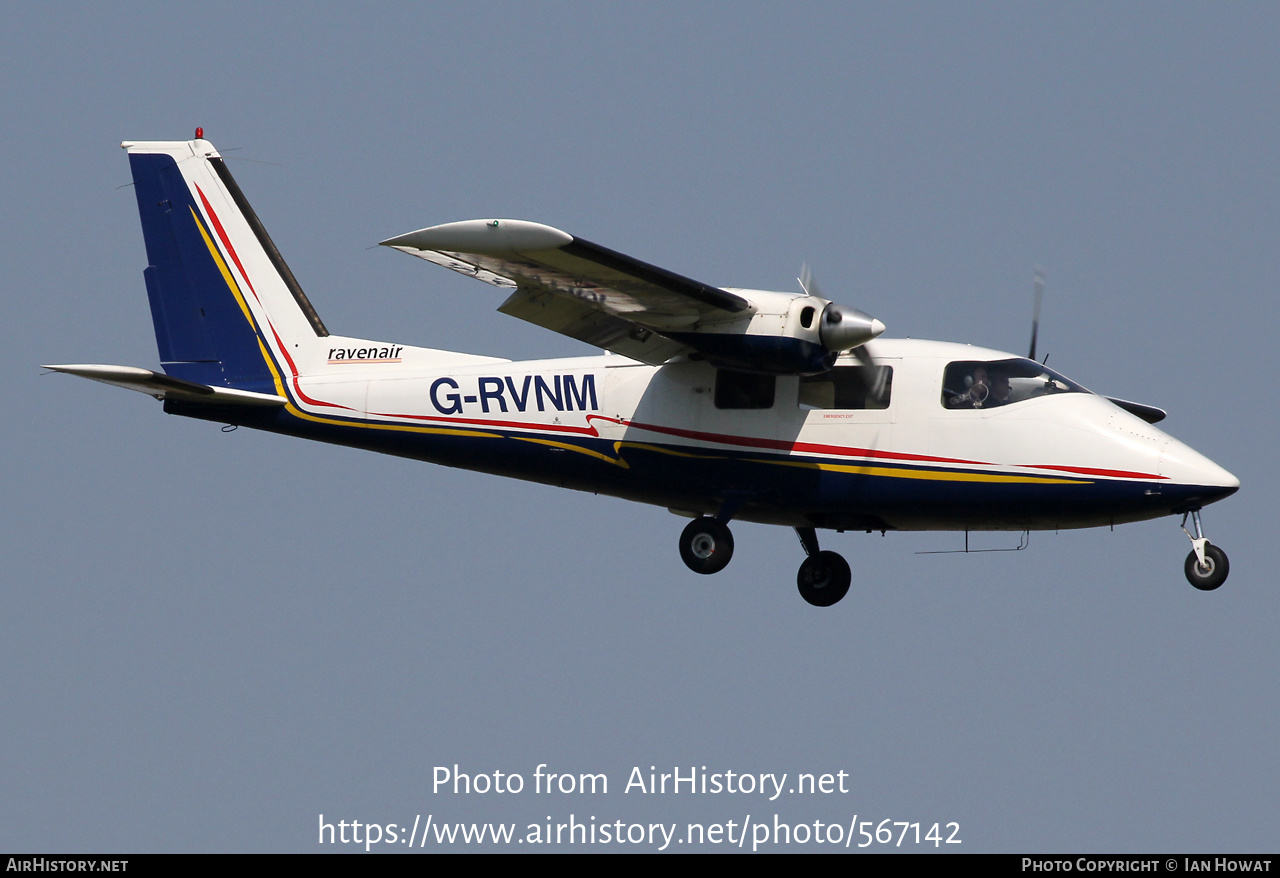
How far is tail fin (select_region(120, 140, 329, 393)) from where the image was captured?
19641mm

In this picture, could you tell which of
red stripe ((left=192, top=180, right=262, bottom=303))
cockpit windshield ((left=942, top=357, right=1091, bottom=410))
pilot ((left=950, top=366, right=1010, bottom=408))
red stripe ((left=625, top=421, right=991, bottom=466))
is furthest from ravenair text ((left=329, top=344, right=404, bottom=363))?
pilot ((left=950, top=366, right=1010, bottom=408))

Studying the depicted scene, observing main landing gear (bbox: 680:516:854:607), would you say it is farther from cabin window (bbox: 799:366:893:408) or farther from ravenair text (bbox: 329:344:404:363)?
ravenair text (bbox: 329:344:404:363)

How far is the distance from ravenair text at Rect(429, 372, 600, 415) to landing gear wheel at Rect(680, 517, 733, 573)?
1.80 meters

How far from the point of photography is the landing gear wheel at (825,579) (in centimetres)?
1838

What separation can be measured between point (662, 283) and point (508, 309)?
Answer: 1.88m

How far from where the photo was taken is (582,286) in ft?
53.4

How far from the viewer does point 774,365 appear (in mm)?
16516

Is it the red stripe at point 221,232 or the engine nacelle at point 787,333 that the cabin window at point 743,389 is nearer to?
the engine nacelle at point 787,333

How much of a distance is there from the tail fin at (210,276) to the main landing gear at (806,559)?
5.48m

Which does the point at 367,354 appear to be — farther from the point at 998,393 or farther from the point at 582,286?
the point at 998,393

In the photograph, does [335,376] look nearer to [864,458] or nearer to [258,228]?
[258,228]

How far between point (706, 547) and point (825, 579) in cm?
170

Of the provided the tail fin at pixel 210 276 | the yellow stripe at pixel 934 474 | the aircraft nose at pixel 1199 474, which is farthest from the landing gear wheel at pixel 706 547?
the tail fin at pixel 210 276
